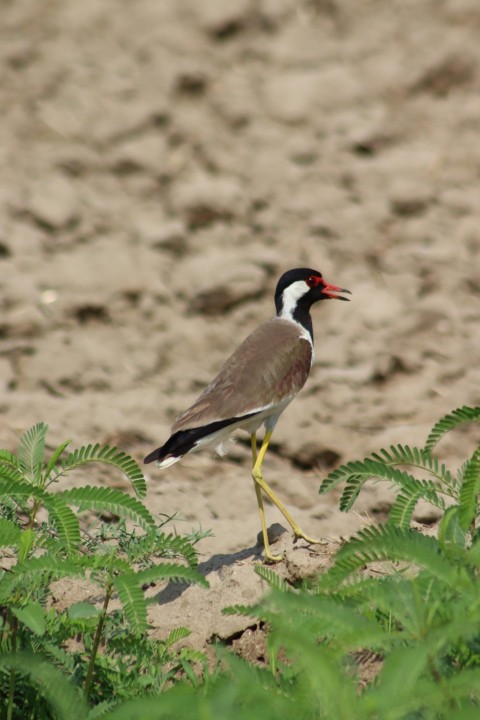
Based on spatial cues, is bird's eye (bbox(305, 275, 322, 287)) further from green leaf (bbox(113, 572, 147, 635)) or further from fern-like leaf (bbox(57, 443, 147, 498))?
green leaf (bbox(113, 572, 147, 635))

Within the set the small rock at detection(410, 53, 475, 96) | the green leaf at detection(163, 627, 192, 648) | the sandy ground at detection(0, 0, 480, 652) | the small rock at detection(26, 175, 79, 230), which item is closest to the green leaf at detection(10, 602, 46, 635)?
the green leaf at detection(163, 627, 192, 648)

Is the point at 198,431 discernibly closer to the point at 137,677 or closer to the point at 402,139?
the point at 137,677

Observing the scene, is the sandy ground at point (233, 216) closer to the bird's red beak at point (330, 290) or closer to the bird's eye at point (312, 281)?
the bird's red beak at point (330, 290)

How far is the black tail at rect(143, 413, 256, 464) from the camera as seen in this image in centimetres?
518

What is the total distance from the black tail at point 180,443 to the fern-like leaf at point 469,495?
1.77 metres

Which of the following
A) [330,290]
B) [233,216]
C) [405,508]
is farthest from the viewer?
[233,216]

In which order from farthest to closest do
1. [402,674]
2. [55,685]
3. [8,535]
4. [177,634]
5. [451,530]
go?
1. [177,634]
2. [8,535]
3. [451,530]
4. [55,685]
5. [402,674]

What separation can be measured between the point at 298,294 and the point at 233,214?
1.76m

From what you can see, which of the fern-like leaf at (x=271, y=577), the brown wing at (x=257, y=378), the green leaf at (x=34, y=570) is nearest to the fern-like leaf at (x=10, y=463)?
the green leaf at (x=34, y=570)

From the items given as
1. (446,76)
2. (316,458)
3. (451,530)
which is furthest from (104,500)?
(446,76)

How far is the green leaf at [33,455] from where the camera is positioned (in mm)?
4121

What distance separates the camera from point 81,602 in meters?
4.05

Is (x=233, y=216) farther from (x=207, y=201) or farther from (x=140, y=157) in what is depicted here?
(x=140, y=157)

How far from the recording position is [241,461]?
675 cm
